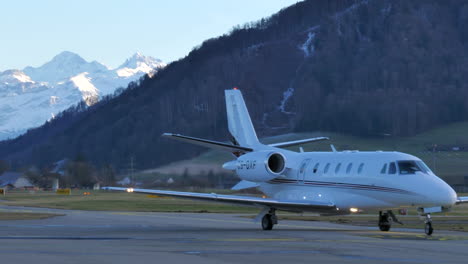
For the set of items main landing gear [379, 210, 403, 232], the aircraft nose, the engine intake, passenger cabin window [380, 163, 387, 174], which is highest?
the engine intake

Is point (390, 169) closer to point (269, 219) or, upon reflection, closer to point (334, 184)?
point (334, 184)

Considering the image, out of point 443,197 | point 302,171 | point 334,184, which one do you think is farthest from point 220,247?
point 302,171

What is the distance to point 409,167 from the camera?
29.4 meters

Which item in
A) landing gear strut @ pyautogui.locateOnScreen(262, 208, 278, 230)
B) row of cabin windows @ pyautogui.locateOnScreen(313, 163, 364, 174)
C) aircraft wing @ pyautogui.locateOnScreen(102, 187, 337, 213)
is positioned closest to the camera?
row of cabin windows @ pyautogui.locateOnScreen(313, 163, 364, 174)

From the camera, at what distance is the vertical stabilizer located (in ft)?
123

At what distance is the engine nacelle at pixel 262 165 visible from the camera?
3369 centimetres

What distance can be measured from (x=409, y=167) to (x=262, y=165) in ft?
21.6

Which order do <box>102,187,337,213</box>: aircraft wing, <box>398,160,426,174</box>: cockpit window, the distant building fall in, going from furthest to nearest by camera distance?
the distant building, <box>102,187,337,213</box>: aircraft wing, <box>398,160,426,174</box>: cockpit window

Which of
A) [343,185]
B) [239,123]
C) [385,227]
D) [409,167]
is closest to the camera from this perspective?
[409,167]

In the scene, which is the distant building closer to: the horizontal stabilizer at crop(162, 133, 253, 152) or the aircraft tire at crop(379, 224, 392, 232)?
the horizontal stabilizer at crop(162, 133, 253, 152)

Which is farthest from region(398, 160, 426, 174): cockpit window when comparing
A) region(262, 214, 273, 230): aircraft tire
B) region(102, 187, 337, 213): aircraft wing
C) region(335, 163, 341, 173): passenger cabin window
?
region(262, 214, 273, 230): aircraft tire

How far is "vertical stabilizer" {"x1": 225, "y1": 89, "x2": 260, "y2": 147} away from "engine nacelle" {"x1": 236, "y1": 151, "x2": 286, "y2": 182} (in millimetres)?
2712

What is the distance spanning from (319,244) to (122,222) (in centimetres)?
1594

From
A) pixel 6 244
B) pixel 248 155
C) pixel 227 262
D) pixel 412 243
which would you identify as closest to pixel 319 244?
pixel 412 243
